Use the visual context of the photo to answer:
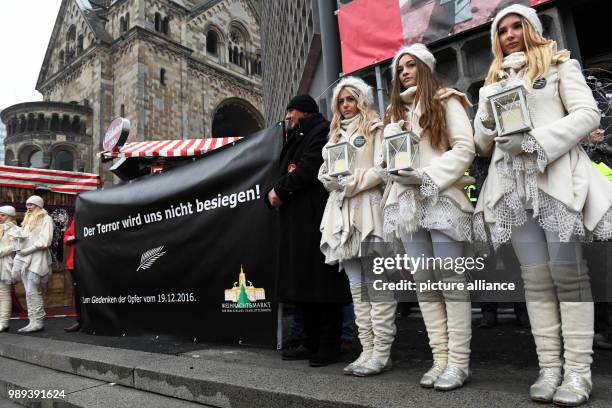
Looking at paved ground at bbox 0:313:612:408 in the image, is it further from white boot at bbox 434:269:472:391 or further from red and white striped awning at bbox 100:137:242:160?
red and white striped awning at bbox 100:137:242:160

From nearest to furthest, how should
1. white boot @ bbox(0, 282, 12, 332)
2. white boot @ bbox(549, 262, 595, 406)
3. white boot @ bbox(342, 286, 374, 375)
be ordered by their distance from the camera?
white boot @ bbox(549, 262, 595, 406) → white boot @ bbox(342, 286, 374, 375) → white boot @ bbox(0, 282, 12, 332)

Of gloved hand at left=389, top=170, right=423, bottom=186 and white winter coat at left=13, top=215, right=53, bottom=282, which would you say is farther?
white winter coat at left=13, top=215, right=53, bottom=282

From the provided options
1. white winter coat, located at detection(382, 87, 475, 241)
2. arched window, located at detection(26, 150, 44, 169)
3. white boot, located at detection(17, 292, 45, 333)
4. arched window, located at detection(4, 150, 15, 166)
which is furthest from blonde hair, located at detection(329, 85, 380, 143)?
arched window, located at detection(4, 150, 15, 166)

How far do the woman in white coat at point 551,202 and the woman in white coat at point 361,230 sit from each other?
75 cm

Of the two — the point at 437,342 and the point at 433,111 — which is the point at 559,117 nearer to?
the point at 433,111

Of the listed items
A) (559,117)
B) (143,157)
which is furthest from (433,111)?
(143,157)

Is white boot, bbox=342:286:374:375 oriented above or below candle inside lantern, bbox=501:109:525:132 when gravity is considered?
below

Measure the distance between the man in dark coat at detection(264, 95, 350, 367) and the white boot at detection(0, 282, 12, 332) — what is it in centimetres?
517

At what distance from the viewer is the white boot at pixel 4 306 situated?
6.18 meters

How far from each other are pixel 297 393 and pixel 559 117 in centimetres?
192

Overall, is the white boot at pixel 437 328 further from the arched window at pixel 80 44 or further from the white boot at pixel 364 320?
the arched window at pixel 80 44

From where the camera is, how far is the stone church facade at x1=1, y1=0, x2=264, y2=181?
1071 inches

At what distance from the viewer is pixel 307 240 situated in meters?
3.10

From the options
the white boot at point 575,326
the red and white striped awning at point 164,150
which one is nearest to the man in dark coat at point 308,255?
the white boot at point 575,326
